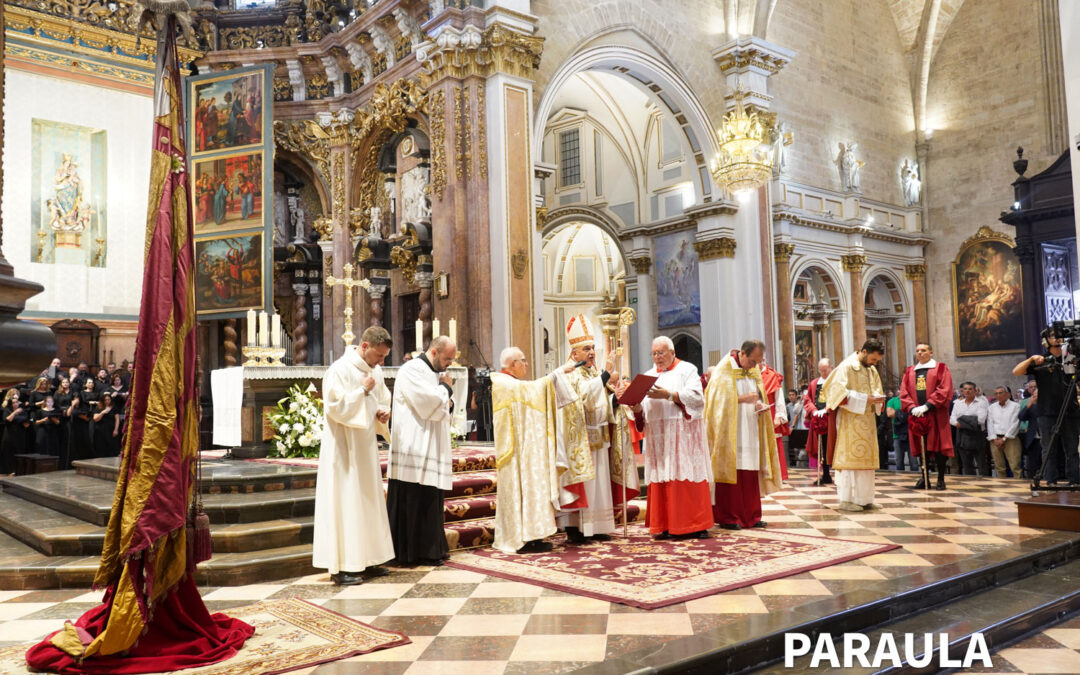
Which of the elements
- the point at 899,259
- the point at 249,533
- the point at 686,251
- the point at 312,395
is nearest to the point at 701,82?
the point at 686,251

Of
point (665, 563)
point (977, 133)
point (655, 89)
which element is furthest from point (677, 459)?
point (977, 133)

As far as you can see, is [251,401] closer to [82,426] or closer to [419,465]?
[82,426]

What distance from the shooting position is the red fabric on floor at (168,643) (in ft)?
11.3

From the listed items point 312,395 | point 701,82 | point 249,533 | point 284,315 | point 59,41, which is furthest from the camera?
point 284,315

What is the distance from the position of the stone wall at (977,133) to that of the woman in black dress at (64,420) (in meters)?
19.2

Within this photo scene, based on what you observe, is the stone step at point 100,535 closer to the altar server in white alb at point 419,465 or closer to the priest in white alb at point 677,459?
the altar server in white alb at point 419,465

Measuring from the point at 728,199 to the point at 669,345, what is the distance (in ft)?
34.4

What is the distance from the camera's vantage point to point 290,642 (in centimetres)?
387

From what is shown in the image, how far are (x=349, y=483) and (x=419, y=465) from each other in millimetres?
599

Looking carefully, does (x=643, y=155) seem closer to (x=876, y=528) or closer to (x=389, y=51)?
(x=389, y=51)

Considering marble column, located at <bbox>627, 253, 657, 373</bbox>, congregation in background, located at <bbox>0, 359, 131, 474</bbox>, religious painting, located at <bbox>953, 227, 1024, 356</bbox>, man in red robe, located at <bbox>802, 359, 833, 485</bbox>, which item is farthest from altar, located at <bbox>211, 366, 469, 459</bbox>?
religious painting, located at <bbox>953, 227, 1024, 356</bbox>

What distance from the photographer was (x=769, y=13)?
56.1ft

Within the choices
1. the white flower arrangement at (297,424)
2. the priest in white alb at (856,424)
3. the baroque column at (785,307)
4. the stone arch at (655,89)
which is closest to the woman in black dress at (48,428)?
the white flower arrangement at (297,424)

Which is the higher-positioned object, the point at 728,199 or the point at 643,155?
the point at 643,155
